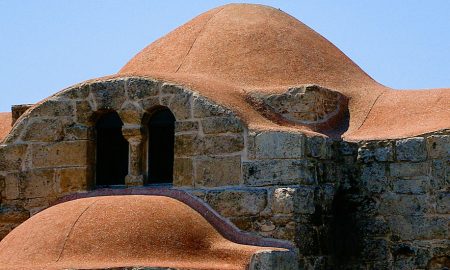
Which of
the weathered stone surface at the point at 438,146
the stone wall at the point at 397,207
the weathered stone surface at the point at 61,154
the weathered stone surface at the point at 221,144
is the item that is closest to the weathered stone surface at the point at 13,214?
the weathered stone surface at the point at 61,154

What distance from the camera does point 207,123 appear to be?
1157 cm

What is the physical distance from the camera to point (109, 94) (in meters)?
12.2

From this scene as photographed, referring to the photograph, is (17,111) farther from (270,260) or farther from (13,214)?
(270,260)

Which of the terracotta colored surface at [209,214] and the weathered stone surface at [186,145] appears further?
the weathered stone surface at [186,145]

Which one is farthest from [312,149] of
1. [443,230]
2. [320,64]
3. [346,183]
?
[320,64]

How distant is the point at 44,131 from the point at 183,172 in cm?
208

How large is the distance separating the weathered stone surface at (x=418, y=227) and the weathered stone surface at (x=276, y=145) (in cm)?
154

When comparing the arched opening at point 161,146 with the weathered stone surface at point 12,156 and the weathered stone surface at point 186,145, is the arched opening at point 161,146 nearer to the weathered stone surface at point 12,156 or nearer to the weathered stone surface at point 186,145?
the weathered stone surface at point 186,145

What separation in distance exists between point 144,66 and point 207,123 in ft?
9.63

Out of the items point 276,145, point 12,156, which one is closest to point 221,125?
point 276,145

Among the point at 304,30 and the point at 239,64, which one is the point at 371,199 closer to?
the point at 239,64

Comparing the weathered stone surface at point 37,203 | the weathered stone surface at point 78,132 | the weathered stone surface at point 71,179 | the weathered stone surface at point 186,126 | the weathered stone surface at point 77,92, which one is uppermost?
the weathered stone surface at point 77,92

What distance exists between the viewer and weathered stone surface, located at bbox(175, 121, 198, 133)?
11656mm

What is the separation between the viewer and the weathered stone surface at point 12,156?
12.6m
